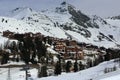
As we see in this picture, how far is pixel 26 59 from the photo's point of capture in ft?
348

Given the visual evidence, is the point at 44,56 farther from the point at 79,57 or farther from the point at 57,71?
the point at 57,71

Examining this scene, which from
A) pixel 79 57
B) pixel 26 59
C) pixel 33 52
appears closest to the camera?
pixel 26 59

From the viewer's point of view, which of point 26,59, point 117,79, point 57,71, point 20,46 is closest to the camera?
point 117,79

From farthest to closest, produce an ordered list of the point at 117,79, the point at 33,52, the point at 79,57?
1. the point at 79,57
2. the point at 33,52
3. the point at 117,79

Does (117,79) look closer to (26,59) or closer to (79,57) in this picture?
(26,59)

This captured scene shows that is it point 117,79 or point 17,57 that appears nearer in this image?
point 117,79

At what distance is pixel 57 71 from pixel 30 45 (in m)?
52.2

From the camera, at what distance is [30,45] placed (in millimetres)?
123062

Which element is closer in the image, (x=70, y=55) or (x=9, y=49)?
(x=9, y=49)

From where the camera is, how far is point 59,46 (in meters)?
158

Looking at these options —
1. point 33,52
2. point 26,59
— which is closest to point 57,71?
point 26,59

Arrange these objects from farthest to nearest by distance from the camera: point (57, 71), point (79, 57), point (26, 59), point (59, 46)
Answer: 1. point (59, 46)
2. point (79, 57)
3. point (26, 59)
4. point (57, 71)

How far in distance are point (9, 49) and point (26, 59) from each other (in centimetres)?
2331

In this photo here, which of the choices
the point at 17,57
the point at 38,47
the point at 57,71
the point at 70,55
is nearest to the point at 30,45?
the point at 38,47
